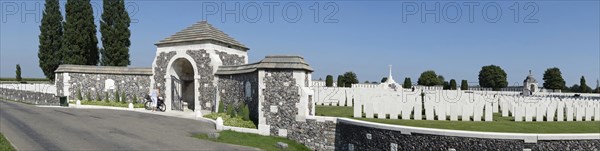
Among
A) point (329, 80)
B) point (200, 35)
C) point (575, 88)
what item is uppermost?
point (200, 35)

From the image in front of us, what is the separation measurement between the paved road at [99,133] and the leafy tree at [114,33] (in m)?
16.8

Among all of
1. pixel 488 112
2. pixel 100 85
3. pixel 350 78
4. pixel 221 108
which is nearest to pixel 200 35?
pixel 221 108

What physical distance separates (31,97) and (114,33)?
8634 mm

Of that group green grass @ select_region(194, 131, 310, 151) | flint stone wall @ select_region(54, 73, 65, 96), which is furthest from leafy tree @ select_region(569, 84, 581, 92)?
flint stone wall @ select_region(54, 73, 65, 96)

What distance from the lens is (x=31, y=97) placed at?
2630 cm

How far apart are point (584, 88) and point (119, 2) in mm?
64017

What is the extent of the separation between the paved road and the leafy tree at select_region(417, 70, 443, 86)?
198 feet

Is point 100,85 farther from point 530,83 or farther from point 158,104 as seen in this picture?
point 530,83

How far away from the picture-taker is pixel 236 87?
65.2 feet

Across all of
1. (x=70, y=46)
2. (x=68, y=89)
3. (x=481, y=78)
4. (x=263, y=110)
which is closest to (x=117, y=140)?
(x=263, y=110)

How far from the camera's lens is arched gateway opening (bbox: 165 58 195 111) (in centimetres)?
2372

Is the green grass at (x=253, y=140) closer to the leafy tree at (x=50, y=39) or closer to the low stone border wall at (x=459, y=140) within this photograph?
the low stone border wall at (x=459, y=140)

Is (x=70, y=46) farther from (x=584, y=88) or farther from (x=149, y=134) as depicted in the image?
(x=584, y=88)

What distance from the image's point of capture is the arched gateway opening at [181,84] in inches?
934
